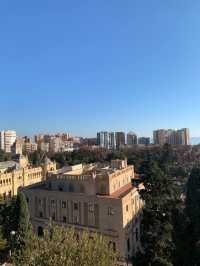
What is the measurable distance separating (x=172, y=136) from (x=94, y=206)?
324 ft

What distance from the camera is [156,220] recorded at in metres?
19.7

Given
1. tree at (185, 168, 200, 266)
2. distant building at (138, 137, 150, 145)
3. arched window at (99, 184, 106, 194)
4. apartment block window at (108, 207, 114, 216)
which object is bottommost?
tree at (185, 168, 200, 266)

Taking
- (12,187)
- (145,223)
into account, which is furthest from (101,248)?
(12,187)

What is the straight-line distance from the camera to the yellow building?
45.0 meters

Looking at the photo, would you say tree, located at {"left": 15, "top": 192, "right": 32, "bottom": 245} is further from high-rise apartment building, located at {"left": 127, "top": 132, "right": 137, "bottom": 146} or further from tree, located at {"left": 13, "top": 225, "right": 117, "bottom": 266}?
high-rise apartment building, located at {"left": 127, "top": 132, "right": 137, "bottom": 146}

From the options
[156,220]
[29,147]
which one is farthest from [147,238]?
[29,147]

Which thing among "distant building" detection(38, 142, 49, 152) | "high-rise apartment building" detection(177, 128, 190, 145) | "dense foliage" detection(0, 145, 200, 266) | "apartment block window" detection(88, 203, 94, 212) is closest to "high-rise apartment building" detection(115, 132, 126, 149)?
"high-rise apartment building" detection(177, 128, 190, 145)

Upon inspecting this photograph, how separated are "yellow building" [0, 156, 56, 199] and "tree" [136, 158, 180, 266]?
2966 centimetres

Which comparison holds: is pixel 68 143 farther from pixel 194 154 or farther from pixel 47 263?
pixel 47 263

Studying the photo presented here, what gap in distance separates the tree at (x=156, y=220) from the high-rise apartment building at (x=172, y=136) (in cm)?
9601

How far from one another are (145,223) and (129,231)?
6255 millimetres

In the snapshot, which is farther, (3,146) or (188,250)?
(3,146)

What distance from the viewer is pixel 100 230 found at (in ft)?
82.4

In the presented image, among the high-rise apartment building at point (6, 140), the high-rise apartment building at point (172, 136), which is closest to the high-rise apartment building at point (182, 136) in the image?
the high-rise apartment building at point (172, 136)
